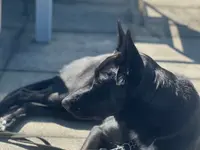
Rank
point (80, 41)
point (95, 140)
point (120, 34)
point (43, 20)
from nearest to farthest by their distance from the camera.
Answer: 1. point (120, 34)
2. point (95, 140)
3. point (43, 20)
4. point (80, 41)

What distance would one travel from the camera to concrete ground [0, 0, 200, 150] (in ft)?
16.7

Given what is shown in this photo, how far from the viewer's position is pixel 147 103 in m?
3.85

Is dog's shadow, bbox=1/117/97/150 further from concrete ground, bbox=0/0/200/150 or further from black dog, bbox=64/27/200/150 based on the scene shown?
black dog, bbox=64/27/200/150

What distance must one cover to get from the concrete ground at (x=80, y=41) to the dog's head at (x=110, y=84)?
0.72 meters

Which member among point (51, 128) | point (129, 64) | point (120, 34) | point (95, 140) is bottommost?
point (51, 128)

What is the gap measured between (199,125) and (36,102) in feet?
5.12

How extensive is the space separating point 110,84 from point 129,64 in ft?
0.81

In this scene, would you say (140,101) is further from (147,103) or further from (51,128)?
(51,128)

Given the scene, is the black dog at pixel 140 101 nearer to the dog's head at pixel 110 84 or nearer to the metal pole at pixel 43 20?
the dog's head at pixel 110 84

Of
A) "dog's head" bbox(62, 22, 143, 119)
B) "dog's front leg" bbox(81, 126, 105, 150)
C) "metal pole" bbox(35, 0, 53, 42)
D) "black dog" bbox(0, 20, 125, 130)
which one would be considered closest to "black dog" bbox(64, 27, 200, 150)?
"dog's head" bbox(62, 22, 143, 119)

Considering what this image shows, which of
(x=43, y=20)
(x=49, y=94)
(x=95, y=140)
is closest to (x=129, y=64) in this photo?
(x=95, y=140)

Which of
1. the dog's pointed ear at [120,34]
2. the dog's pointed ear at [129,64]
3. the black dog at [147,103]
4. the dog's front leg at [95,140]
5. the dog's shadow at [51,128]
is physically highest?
the dog's pointed ear at [120,34]

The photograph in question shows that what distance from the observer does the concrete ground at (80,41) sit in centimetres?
509

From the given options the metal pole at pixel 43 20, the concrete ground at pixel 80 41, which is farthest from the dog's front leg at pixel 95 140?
the metal pole at pixel 43 20
